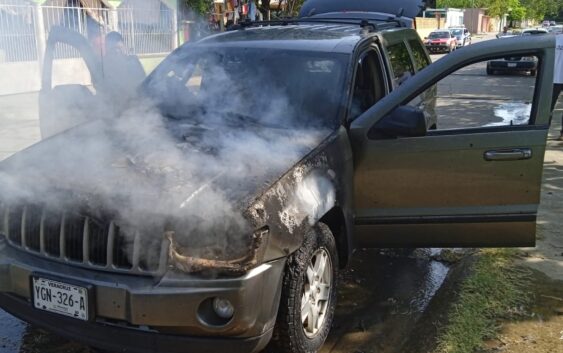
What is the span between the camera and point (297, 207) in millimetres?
2717

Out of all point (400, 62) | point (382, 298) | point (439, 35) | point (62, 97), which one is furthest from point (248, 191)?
point (439, 35)

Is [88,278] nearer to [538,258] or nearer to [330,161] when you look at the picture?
[330,161]

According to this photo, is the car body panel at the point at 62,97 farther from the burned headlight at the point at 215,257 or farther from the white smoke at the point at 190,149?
the burned headlight at the point at 215,257

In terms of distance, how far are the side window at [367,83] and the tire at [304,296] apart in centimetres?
→ 105

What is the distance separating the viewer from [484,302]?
362 cm

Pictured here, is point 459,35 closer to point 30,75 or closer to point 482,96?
point 482,96

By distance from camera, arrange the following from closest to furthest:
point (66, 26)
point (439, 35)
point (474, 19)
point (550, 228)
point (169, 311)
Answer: point (169, 311) → point (550, 228) → point (66, 26) → point (439, 35) → point (474, 19)

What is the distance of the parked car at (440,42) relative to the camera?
112 feet

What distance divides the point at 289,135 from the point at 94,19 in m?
12.6

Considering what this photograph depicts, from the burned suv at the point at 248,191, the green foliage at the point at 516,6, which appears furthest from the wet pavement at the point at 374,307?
the green foliage at the point at 516,6

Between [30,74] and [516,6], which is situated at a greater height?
[516,6]

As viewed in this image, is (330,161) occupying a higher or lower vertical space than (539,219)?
higher

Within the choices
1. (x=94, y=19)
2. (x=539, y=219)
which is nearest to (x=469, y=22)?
(x=94, y=19)

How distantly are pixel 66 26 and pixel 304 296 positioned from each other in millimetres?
12243
